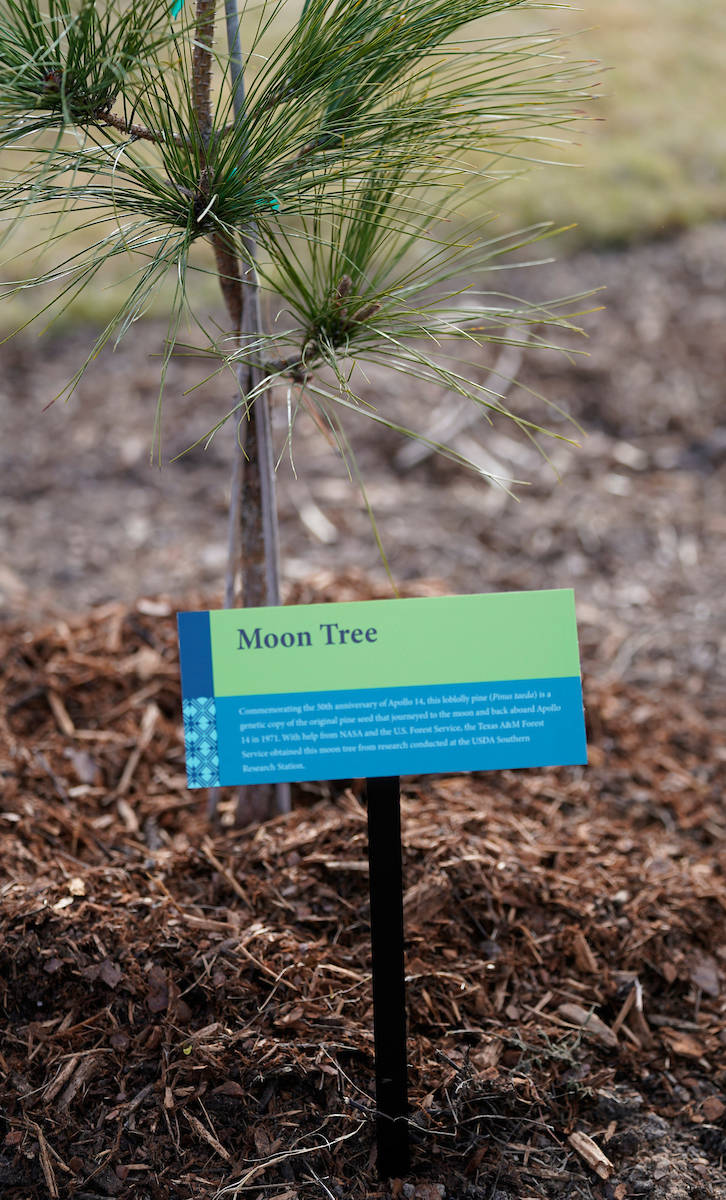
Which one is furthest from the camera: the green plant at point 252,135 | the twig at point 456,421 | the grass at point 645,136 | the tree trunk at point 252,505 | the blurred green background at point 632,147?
the grass at point 645,136

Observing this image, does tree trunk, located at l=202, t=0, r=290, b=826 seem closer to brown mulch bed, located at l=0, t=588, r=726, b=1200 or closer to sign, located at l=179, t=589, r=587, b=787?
brown mulch bed, located at l=0, t=588, r=726, b=1200

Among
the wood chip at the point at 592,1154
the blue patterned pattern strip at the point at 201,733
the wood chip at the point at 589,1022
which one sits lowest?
the wood chip at the point at 592,1154

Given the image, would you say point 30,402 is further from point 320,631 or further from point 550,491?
point 320,631

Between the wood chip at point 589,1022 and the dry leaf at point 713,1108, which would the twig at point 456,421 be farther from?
the dry leaf at point 713,1108

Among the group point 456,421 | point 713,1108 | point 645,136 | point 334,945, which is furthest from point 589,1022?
point 645,136

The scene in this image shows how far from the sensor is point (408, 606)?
125 centimetres

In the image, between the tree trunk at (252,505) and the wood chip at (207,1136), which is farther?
the tree trunk at (252,505)

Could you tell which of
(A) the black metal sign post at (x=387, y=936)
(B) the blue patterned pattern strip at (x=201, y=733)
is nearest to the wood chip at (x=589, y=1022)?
(A) the black metal sign post at (x=387, y=936)

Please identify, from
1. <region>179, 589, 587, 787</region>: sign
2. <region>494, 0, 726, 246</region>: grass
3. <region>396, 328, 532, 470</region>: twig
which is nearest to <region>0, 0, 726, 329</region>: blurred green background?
<region>494, 0, 726, 246</region>: grass

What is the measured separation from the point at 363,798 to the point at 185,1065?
2.13 feet

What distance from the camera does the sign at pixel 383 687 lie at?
1.26 metres

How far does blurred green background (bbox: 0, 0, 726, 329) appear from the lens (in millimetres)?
5023

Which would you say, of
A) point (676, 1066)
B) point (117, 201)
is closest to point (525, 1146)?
point (676, 1066)

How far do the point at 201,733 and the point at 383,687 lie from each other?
246 mm
